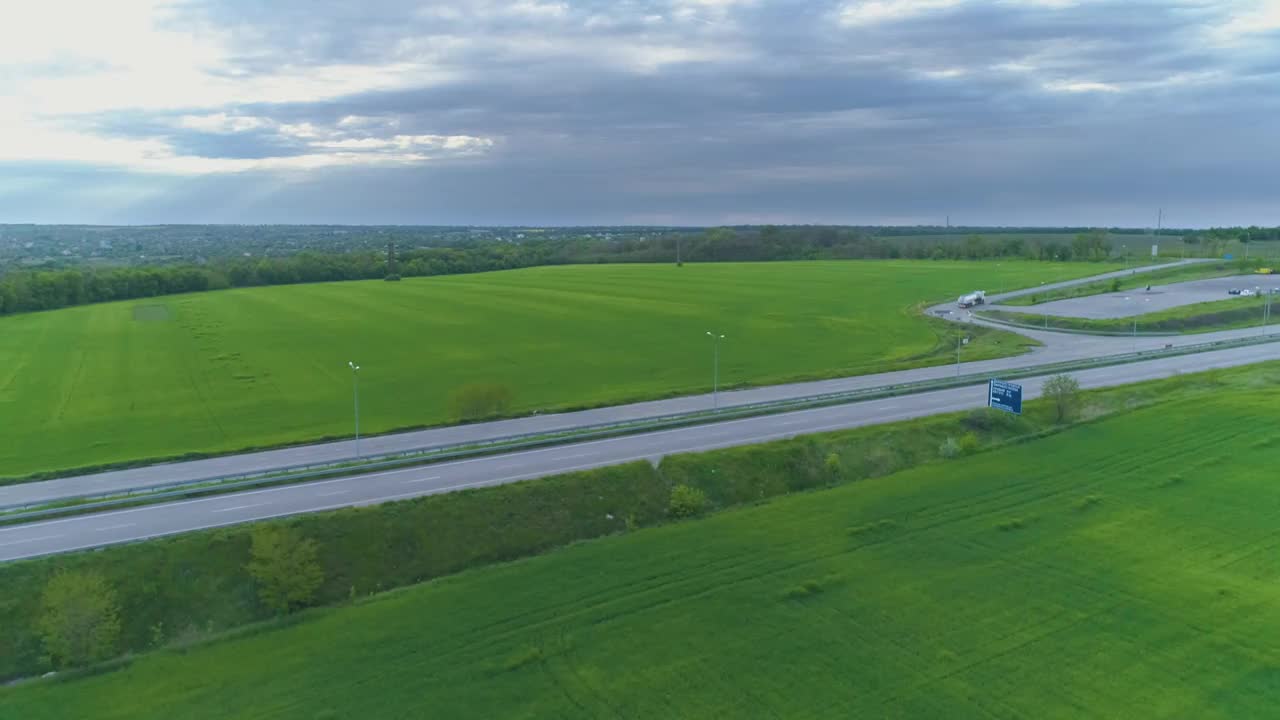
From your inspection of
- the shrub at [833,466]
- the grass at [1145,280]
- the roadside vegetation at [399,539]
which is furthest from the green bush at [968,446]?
the grass at [1145,280]

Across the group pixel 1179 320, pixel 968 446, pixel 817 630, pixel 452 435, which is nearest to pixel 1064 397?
pixel 968 446

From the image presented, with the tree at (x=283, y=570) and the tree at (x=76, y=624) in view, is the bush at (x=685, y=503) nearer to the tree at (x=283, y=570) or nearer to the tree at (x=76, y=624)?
the tree at (x=283, y=570)

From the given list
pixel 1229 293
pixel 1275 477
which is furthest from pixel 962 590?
pixel 1229 293

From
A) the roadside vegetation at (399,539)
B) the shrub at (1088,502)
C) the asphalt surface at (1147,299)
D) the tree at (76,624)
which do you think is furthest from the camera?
the asphalt surface at (1147,299)

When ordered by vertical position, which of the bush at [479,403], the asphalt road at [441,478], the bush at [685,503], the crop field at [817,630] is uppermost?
the bush at [479,403]

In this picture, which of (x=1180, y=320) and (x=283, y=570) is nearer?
(x=283, y=570)

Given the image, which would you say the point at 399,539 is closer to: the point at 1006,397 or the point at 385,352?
the point at 1006,397

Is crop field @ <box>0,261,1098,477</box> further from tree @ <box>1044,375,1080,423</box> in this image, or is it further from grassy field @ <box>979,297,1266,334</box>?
tree @ <box>1044,375,1080,423</box>

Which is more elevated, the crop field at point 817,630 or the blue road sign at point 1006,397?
the blue road sign at point 1006,397
